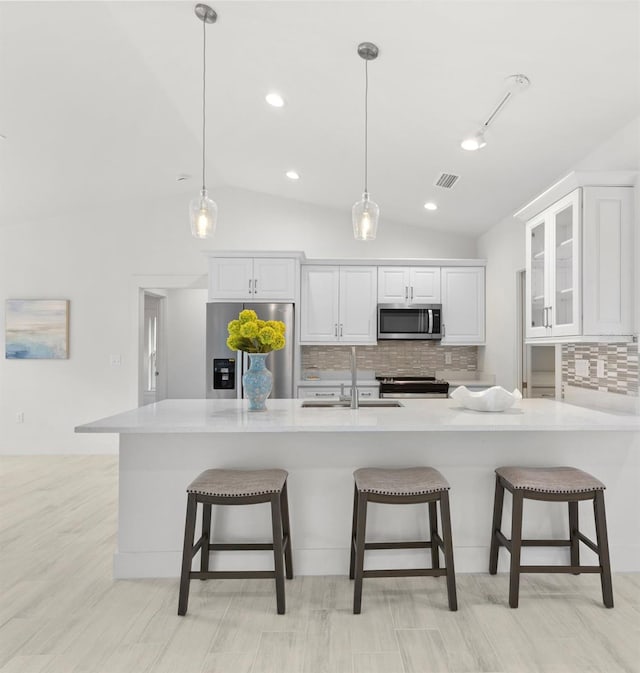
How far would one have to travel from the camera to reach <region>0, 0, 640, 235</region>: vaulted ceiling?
88.8 inches

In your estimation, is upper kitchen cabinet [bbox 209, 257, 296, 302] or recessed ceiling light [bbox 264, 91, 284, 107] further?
upper kitchen cabinet [bbox 209, 257, 296, 302]

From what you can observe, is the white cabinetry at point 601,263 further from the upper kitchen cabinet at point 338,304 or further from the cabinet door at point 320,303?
the cabinet door at point 320,303

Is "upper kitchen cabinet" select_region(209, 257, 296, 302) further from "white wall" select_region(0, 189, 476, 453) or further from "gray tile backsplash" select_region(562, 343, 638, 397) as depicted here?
"gray tile backsplash" select_region(562, 343, 638, 397)

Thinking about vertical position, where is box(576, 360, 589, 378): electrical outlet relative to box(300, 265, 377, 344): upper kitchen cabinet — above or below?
below

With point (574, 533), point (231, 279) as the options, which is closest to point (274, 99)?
point (231, 279)

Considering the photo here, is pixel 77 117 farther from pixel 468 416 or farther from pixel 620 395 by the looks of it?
pixel 620 395

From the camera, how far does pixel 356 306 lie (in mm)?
5238

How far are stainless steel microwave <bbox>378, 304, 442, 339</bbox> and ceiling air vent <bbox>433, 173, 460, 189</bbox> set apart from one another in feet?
4.70

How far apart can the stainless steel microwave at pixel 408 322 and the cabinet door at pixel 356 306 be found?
114mm

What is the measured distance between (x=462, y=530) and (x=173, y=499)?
1.55 m

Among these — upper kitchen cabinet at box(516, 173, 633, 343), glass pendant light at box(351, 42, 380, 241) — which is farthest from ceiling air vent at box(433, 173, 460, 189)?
glass pendant light at box(351, 42, 380, 241)

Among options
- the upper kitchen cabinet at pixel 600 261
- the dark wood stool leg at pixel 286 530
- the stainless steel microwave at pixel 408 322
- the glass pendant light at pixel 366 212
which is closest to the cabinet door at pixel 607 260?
the upper kitchen cabinet at pixel 600 261

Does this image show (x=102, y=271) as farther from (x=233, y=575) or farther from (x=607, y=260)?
(x=607, y=260)

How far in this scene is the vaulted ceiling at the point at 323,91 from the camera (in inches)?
88.8
